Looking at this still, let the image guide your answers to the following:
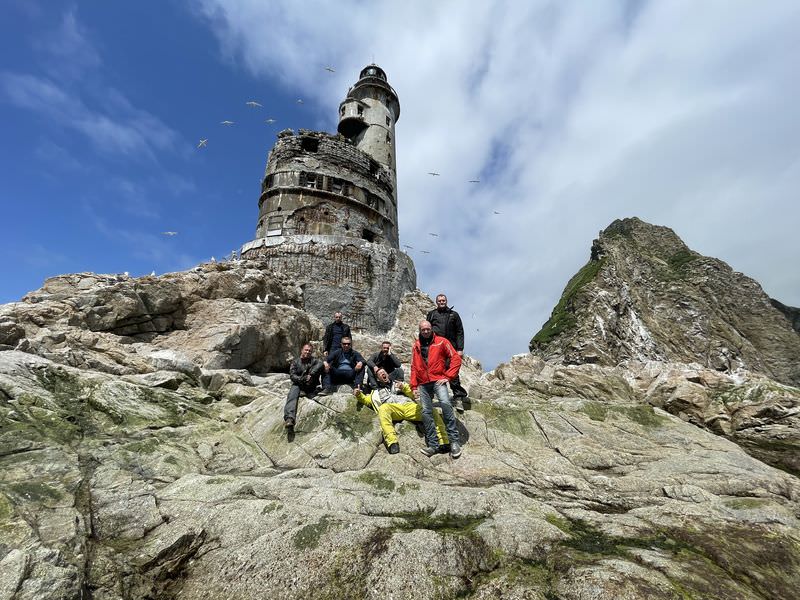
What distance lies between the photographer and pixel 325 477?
24.5 feet

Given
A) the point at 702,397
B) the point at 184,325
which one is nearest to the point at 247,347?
the point at 184,325

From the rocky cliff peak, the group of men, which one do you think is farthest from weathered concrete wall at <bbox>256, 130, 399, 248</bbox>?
Answer: the rocky cliff peak

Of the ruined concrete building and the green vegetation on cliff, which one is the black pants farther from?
the green vegetation on cliff

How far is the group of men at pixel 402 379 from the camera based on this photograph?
29.3ft

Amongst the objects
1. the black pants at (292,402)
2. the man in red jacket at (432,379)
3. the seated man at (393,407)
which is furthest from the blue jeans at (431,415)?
the black pants at (292,402)

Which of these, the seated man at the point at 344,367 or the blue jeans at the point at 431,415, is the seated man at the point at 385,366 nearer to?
the seated man at the point at 344,367

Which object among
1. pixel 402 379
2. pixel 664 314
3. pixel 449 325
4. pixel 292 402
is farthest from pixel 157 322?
pixel 664 314

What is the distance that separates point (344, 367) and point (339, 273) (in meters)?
12.5

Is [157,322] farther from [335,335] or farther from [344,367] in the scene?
[344,367]

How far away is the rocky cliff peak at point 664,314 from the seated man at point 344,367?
37.0 meters

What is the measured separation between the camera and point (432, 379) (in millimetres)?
9031

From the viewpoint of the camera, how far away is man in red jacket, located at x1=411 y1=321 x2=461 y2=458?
8805 mm

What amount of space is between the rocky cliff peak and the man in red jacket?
3790cm

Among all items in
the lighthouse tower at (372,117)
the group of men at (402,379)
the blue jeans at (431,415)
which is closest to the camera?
the blue jeans at (431,415)
